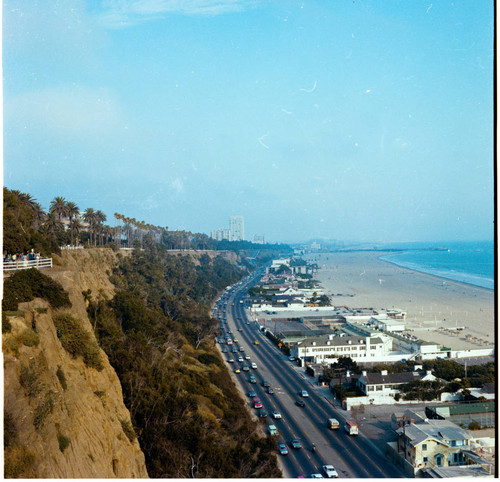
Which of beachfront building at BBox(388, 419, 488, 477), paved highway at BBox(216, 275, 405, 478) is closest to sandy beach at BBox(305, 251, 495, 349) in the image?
paved highway at BBox(216, 275, 405, 478)

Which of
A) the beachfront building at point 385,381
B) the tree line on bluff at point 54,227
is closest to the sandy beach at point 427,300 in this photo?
the beachfront building at point 385,381

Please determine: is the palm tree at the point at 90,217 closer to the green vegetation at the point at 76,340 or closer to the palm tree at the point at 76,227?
the palm tree at the point at 76,227

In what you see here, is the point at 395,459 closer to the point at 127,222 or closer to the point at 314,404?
the point at 314,404

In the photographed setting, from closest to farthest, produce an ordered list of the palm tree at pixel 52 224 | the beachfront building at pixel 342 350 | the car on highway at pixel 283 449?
the car on highway at pixel 283 449 < the palm tree at pixel 52 224 < the beachfront building at pixel 342 350

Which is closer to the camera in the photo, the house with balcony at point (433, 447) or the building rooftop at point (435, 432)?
the house with balcony at point (433, 447)

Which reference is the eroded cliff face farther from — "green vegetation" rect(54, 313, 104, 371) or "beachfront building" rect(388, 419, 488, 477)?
"beachfront building" rect(388, 419, 488, 477)

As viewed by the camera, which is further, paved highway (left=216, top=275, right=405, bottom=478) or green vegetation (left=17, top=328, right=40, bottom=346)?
paved highway (left=216, top=275, right=405, bottom=478)
